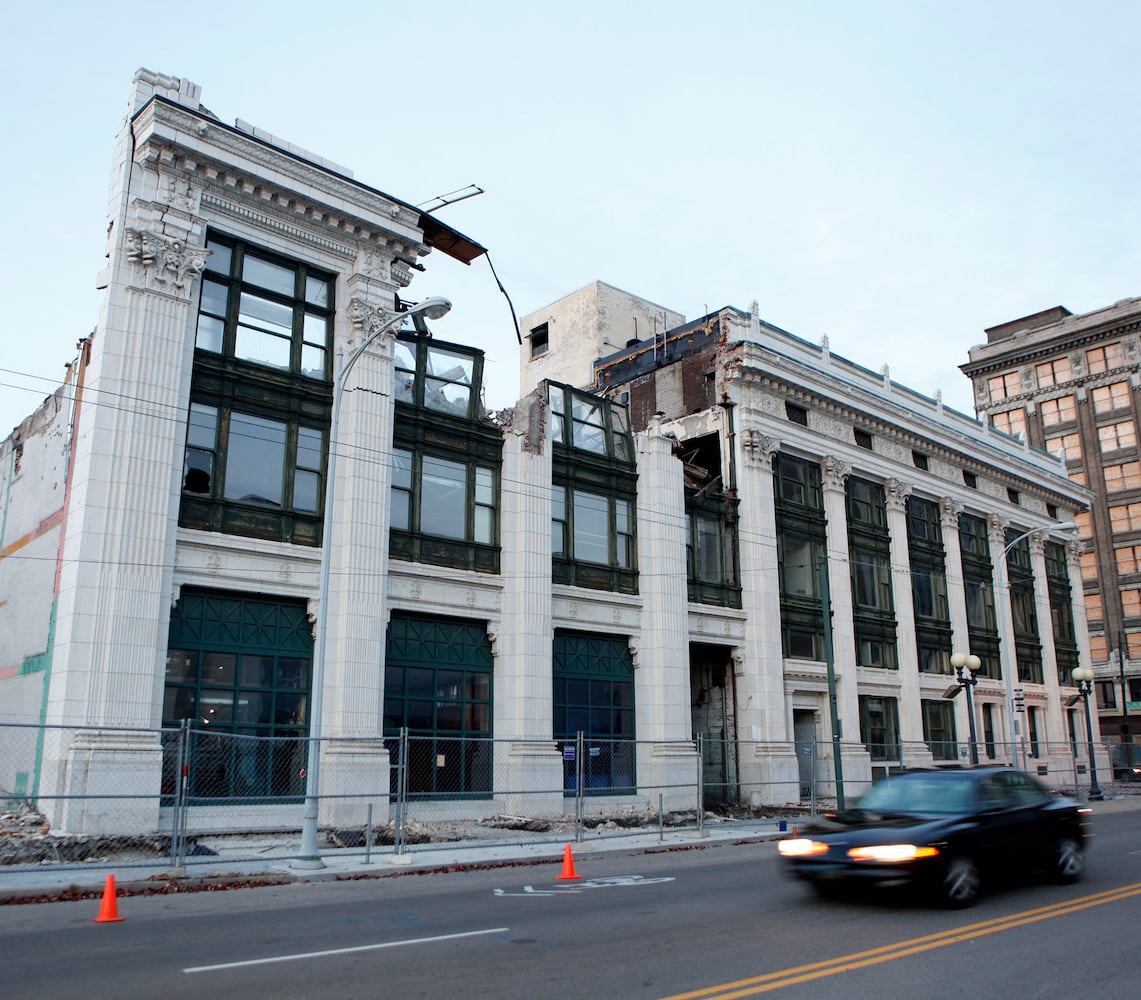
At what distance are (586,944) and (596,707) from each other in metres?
19.3

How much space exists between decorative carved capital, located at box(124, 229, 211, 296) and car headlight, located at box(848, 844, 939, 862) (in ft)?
60.6

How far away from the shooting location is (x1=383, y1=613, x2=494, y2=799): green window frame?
80.0 feet

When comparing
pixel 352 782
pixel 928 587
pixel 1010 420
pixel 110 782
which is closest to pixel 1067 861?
pixel 352 782

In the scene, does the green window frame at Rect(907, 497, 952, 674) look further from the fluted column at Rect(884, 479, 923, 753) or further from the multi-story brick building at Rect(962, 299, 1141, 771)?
the multi-story brick building at Rect(962, 299, 1141, 771)

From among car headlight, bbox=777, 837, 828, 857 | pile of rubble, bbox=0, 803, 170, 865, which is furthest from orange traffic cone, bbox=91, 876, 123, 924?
car headlight, bbox=777, 837, 828, 857

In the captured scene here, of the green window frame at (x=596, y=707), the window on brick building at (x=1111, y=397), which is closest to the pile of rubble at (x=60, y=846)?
the green window frame at (x=596, y=707)

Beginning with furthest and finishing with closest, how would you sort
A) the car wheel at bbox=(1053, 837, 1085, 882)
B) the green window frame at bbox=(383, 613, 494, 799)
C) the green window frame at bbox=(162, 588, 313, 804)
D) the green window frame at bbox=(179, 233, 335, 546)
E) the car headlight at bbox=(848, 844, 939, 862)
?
the green window frame at bbox=(383, 613, 494, 799) < the green window frame at bbox=(179, 233, 335, 546) < the green window frame at bbox=(162, 588, 313, 804) < the car wheel at bbox=(1053, 837, 1085, 882) < the car headlight at bbox=(848, 844, 939, 862)

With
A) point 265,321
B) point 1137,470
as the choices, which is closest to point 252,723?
point 265,321

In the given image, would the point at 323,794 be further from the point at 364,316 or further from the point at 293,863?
the point at 364,316

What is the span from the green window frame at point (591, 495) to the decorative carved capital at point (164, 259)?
11.1 m

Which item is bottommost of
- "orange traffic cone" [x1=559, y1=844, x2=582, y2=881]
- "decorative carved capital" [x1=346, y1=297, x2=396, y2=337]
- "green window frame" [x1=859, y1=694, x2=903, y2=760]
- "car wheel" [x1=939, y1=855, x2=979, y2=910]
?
"orange traffic cone" [x1=559, y1=844, x2=582, y2=881]

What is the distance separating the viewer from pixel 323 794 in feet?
68.2

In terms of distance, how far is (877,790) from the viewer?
12703mm

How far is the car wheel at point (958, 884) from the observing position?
34.9 ft
